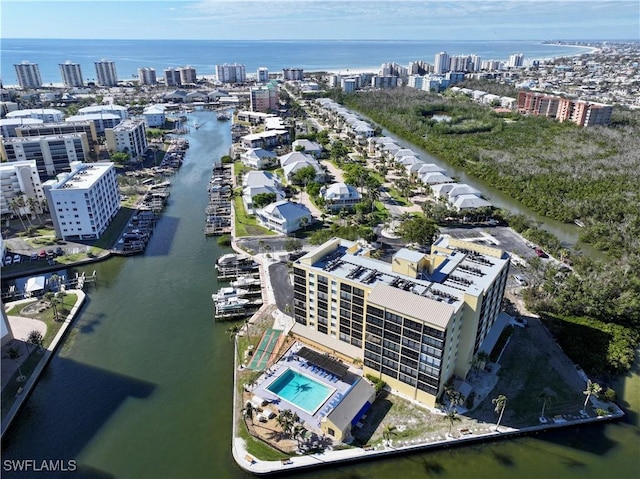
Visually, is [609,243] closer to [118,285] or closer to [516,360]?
[516,360]

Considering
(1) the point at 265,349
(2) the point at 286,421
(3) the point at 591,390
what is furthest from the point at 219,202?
(3) the point at 591,390

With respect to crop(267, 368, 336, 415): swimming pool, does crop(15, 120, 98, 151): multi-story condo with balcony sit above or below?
above

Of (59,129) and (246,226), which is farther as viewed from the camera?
(59,129)

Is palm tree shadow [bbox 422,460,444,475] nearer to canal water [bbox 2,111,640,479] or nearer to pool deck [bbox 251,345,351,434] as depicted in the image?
canal water [bbox 2,111,640,479]

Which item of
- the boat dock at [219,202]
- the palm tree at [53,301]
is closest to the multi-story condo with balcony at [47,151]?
the boat dock at [219,202]

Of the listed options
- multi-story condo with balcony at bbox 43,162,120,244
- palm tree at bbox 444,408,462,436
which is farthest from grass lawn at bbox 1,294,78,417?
palm tree at bbox 444,408,462,436

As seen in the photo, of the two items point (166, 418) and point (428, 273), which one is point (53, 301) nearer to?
point (166, 418)

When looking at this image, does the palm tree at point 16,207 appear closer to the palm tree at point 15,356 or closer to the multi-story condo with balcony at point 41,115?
the palm tree at point 15,356
